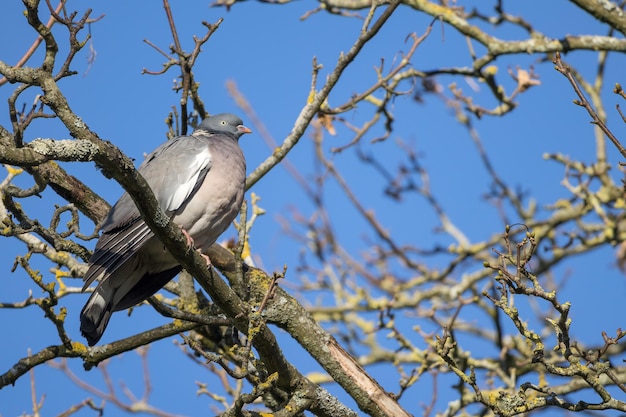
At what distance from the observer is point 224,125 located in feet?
17.4

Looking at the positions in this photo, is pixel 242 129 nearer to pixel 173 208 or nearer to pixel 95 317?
pixel 173 208

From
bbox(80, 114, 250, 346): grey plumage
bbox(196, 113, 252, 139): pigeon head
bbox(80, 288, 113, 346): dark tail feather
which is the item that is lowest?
bbox(80, 288, 113, 346): dark tail feather

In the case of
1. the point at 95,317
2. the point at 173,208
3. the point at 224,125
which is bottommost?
the point at 95,317

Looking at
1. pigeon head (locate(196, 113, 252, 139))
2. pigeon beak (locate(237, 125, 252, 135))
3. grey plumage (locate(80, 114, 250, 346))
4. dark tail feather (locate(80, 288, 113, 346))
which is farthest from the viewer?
pigeon beak (locate(237, 125, 252, 135))

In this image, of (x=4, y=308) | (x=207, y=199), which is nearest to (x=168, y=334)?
(x=207, y=199)

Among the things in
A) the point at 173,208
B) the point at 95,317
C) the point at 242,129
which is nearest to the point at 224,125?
the point at 242,129

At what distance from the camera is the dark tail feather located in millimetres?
4172

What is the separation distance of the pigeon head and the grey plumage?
0.58 meters

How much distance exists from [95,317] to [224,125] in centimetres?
166

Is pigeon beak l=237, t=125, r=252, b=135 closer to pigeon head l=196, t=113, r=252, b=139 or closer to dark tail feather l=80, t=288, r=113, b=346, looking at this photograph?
pigeon head l=196, t=113, r=252, b=139

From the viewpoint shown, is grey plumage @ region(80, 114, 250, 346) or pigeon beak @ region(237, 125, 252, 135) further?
pigeon beak @ region(237, 125, 252, 135)

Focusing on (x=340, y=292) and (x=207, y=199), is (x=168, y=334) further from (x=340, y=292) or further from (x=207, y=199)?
(x=340, y=292)

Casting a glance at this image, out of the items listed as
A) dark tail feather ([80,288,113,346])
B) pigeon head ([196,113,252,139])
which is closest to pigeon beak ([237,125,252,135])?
pigeon head ([196,113,252,139])

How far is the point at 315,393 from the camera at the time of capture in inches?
152
